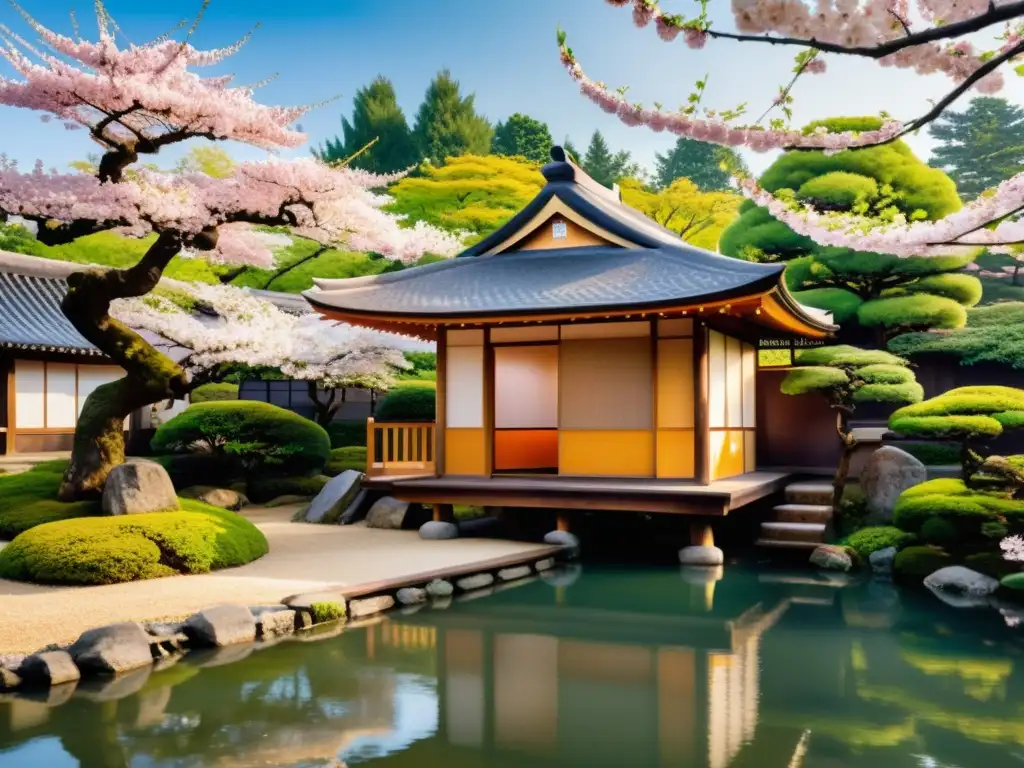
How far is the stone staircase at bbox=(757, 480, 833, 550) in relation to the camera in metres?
11.4

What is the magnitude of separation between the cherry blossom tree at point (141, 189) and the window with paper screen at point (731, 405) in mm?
4627

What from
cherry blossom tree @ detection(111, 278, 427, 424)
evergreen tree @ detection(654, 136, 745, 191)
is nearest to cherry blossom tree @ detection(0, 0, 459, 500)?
cherry blossom tree @ detection(111, 278, 427, 424)

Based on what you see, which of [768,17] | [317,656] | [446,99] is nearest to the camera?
[768,17]

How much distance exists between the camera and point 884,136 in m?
4.48

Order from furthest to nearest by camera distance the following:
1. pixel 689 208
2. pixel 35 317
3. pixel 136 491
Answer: pixel 689 208 → pixel 35 317 → pixel 136 491

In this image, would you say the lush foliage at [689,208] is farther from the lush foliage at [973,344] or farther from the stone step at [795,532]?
the stone step at [795,532]

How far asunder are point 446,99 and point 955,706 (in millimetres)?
42414

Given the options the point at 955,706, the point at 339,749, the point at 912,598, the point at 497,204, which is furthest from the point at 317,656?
the point at 497,204

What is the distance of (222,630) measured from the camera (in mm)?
6848

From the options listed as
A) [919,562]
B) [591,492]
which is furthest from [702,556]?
[919,562]

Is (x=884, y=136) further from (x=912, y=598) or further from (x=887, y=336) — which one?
(x=887, y=336)

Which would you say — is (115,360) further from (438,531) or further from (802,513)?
(802,513)

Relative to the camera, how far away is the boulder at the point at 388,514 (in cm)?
1287

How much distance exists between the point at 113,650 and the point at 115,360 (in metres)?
4.92
